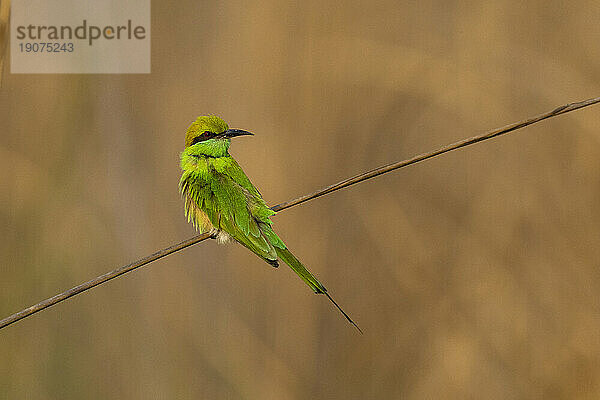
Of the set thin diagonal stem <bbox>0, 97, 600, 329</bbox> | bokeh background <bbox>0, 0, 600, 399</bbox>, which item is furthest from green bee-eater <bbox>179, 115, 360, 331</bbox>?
bokeh background <bbox>0, 0, 600, 399</bbox>

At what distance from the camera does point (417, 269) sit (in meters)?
3.01

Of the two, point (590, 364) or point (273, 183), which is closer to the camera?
point (590, 364)

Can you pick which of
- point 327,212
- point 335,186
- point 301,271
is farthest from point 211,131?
point 327,212

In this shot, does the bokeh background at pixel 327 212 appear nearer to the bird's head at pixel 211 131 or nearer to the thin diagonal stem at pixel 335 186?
the bird's head at pixel 211 131

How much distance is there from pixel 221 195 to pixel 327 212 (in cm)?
120

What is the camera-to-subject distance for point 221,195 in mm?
1947

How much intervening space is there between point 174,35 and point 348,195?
1068 millimetres

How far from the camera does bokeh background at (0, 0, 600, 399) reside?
8.89ft

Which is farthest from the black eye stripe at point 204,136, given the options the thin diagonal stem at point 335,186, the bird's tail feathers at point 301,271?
the thin diagonal stem at point 335,186

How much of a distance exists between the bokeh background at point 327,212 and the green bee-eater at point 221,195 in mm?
667

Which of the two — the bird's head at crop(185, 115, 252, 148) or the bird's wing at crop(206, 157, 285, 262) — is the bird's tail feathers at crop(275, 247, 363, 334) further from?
the bird's head at crop(185, 115, 252, 148)

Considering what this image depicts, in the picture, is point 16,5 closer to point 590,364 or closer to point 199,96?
point 199,96

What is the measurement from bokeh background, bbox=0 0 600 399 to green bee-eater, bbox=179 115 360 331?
0.67 metres

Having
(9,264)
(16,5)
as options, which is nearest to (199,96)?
(16,5)
